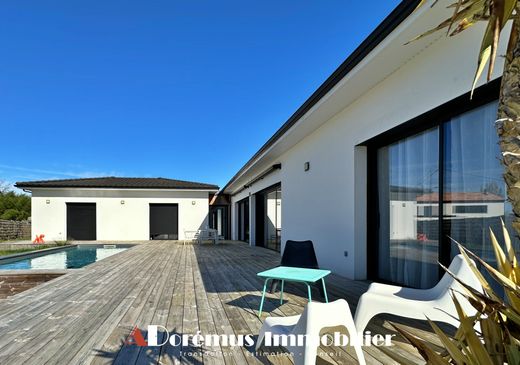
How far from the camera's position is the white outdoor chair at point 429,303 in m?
2.78

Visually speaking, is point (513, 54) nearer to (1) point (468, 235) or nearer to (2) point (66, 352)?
(1) point (468, 235)

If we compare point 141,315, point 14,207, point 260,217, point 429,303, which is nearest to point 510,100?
point 429,303

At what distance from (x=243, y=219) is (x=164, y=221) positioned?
481 centimetres

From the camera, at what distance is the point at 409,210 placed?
474 cm

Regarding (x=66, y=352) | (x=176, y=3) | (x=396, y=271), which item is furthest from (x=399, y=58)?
(x=176, y=3)

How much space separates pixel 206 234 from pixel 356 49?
13.2 metres

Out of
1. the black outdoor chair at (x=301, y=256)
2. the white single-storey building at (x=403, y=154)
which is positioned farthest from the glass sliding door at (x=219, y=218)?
the black outdoor chair at (x=301, y=256)

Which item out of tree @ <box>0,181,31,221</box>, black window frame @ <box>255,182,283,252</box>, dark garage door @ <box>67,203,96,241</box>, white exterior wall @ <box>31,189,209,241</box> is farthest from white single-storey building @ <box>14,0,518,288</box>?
tree @ <box>0,181,31,221</box>

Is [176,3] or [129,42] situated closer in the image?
[176,3]

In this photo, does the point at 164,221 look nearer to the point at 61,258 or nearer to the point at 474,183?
the point at 61,258

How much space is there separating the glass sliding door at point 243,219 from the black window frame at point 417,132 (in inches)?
419

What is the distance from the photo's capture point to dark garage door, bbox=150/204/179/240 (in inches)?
744

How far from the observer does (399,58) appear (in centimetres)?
425

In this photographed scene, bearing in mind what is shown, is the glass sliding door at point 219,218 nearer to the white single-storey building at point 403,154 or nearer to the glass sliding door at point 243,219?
the glass sliding door at point 243,219
